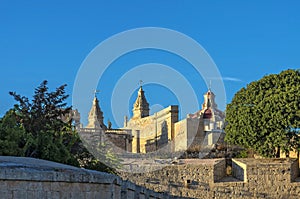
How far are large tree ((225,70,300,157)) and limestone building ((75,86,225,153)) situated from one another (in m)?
5.56

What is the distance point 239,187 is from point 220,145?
7.43 m

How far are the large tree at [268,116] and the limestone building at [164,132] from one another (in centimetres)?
556

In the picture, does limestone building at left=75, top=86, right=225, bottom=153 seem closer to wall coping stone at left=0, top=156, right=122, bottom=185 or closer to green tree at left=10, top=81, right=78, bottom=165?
green tree at left=10, top=81, right=78, bottom=165

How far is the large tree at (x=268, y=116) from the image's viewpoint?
3984cm

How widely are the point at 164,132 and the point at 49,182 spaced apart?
137ft

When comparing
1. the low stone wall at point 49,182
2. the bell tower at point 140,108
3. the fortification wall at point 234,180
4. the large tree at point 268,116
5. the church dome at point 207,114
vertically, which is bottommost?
the low stone wall at point 49,182

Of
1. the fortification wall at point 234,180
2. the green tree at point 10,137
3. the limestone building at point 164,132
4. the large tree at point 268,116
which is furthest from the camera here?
the limestone building at point 164,132

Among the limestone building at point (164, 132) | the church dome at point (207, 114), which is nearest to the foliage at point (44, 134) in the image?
the limestone building at point (164, 132)

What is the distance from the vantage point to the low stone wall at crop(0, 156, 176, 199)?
14078mm

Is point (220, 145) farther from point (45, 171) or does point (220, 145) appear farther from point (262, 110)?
point (45, 171)

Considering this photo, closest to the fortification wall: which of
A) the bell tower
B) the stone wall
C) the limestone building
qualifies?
the limestone building

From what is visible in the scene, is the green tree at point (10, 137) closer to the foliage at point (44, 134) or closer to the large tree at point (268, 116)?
the foliage at point (44, 134)

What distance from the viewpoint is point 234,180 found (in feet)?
129

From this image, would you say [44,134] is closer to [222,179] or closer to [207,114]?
[222,179]
